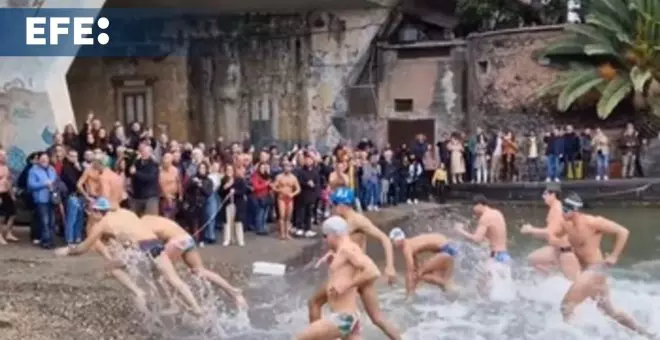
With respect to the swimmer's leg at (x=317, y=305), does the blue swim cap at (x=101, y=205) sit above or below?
above

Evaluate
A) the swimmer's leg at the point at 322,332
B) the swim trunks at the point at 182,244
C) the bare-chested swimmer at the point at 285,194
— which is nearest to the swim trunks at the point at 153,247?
the swim trunks at the point at 182,244

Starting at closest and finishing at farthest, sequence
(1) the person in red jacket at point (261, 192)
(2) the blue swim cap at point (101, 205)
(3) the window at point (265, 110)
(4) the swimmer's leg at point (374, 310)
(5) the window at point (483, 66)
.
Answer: (4) the swimmer's leg at point (374, 310) → (2) the blue swim cap at point (101, 205) → (1) the person in red jacket at point (261, 192) → (5) the window at point (483, 66) → (3) the window at point (265, 110)

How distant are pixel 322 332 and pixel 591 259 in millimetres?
4134

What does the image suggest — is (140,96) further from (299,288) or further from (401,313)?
(401,313)

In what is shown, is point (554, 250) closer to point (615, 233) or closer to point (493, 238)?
point (493, 238)

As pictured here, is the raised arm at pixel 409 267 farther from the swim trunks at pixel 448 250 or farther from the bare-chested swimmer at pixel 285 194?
the bare-chested swimmer at pixel 285 194

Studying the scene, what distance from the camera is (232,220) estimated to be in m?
16.6

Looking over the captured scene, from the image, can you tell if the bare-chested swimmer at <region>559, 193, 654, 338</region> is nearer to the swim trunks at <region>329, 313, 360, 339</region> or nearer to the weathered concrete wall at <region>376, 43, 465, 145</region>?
the swim trunks at <region>329, 313, 360, 339</region>

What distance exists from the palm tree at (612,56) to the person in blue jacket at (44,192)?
16405mm

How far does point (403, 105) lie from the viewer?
30.9m

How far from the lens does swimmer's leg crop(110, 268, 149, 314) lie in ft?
39.0

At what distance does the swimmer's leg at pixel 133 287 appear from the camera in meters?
11.9

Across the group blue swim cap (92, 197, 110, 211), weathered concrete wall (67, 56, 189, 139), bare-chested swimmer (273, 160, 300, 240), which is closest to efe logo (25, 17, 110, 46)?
bare-chested swimmer (273, 160, 300, 240)

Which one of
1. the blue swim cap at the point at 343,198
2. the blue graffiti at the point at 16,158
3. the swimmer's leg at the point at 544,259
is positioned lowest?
the swimmer's leg at the point at 544,259
